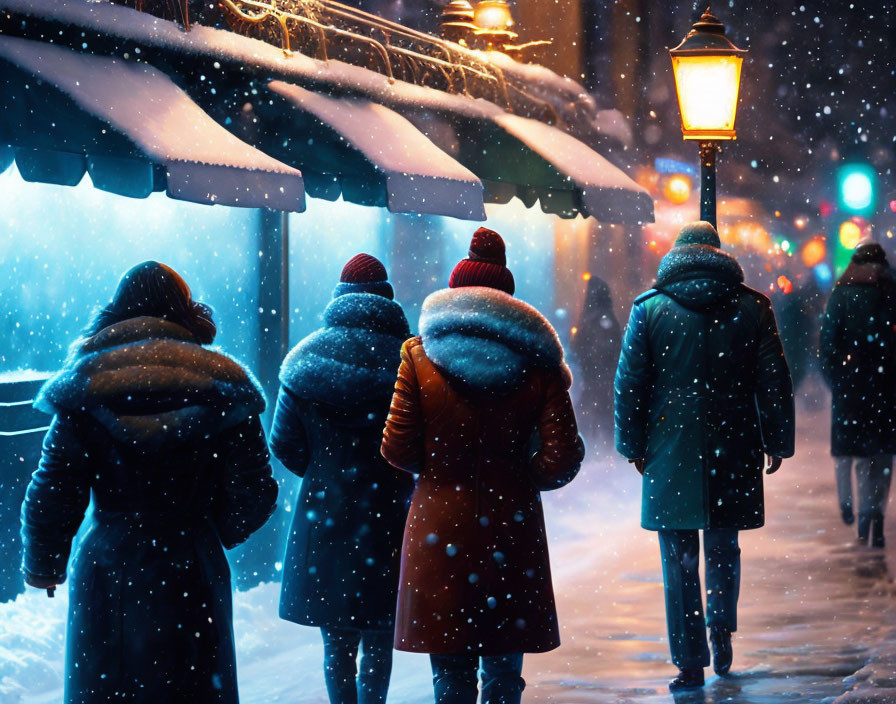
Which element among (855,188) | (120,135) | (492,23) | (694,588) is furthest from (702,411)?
(855,188)

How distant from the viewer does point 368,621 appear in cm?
533

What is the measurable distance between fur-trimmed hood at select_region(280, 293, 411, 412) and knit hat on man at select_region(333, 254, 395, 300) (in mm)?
59

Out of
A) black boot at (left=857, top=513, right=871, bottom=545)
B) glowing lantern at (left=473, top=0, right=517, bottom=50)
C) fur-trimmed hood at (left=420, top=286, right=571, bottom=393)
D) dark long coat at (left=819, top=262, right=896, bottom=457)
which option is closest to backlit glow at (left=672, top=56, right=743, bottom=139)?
dark long coat at (left=819, top=262, right=896, bottom=457)

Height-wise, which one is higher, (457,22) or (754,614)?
(457,22)

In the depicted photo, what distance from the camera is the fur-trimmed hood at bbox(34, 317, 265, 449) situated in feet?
13.5

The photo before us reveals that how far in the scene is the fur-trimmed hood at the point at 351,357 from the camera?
17.4ft

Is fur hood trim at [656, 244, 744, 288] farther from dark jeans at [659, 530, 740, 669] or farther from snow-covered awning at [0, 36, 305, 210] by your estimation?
snow-covered awning at [0, 36, 305, 210]

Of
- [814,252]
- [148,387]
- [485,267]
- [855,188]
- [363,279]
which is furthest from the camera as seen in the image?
[814,252]

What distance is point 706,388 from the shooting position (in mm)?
6285

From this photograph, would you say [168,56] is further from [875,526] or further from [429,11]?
[875,526]

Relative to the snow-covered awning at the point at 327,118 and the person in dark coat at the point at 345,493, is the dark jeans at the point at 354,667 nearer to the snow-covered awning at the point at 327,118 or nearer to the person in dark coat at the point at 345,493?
the person in dark coat at the point at 345,493

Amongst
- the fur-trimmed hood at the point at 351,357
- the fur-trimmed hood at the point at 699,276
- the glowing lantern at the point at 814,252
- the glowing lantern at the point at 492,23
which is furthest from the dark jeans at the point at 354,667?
the glowing lantern at the point at 814,252

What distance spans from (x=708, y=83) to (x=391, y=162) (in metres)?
1.90

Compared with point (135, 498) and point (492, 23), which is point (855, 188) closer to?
point (492, 23)
